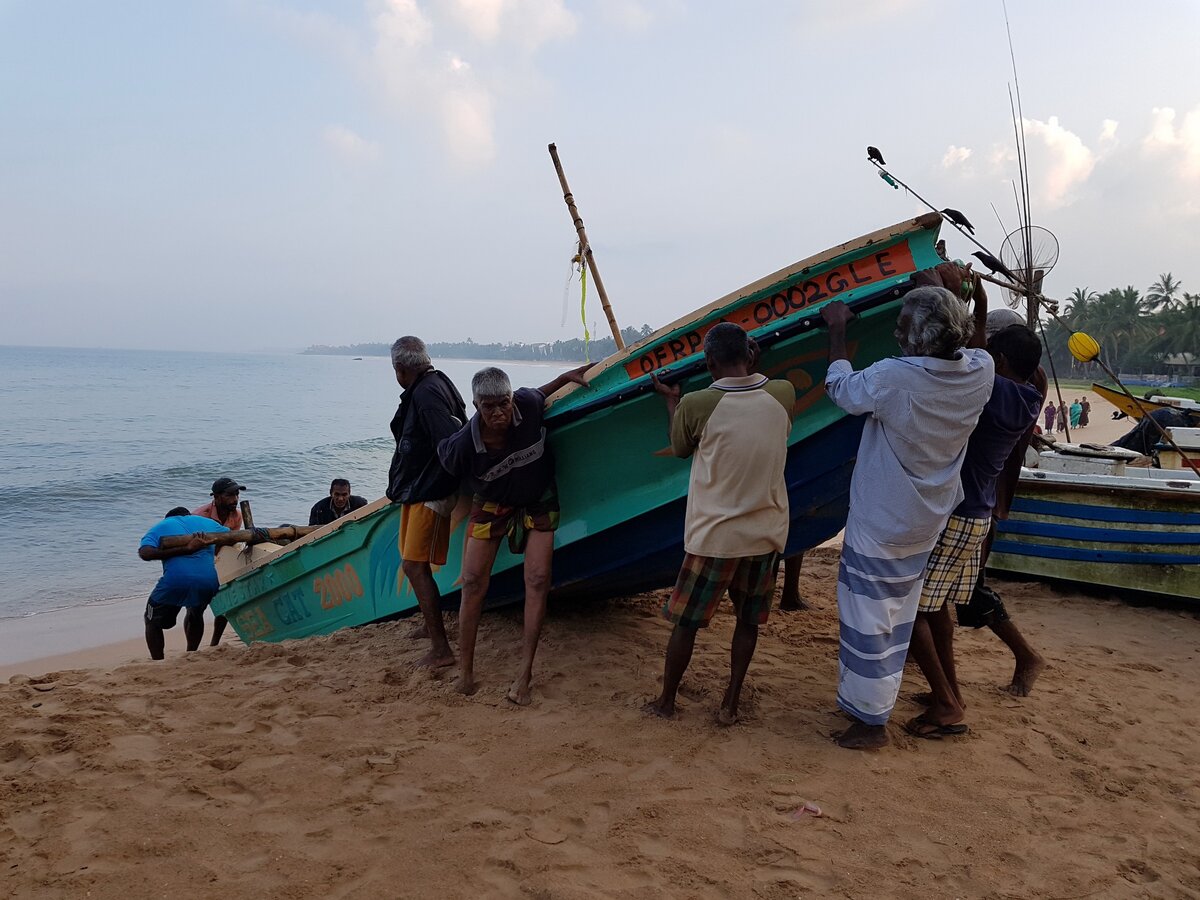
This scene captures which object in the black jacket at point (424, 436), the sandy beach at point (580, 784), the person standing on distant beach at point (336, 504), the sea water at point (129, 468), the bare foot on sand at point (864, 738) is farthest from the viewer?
the sea water at point (129, 468)

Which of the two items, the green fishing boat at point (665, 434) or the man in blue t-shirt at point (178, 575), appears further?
the man in blue t-shirt at point (178, 575)

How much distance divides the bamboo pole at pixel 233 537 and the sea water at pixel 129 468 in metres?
5.51

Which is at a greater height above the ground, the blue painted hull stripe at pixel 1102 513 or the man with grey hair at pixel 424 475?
the man with grey hair at pixel 424 475

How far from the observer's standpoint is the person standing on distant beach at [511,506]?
382 centimetres

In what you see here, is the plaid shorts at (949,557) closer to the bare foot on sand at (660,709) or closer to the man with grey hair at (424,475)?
the bare foot on sand at (660,709)

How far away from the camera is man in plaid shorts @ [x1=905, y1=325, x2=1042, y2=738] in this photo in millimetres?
3416

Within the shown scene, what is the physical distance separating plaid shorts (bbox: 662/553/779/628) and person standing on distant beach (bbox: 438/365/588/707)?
0.75 meters

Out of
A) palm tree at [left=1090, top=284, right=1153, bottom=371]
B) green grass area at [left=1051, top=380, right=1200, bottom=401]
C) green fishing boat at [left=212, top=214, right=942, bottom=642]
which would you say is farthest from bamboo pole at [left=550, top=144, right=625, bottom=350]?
palm tree at [left=1090, top=284, right=1153, bottom=371]

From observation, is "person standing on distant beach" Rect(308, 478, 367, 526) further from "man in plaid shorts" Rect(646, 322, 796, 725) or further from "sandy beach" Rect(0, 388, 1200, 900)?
"man in plaid shorts" Rect(646, 322, 796, 725)

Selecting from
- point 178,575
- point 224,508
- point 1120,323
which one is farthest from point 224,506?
point 1120,323

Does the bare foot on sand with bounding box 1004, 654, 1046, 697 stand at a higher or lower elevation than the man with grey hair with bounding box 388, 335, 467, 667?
lower

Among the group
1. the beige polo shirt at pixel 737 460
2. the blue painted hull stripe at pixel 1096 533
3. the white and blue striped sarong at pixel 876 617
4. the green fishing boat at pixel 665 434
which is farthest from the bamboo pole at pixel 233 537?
the blue painted hull stripe at pixel 1096 533

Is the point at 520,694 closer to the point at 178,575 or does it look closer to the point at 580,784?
the point at 580,784

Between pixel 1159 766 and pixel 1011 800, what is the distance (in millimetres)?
843
